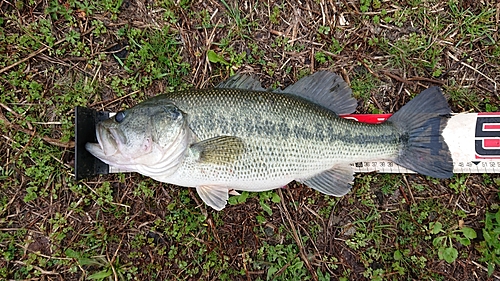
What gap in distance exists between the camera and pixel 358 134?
3068 mm

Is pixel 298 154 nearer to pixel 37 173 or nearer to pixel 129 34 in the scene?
pixel 129 34

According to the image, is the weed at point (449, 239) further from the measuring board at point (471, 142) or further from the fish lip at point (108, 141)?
the fish lip at point (108, 141)

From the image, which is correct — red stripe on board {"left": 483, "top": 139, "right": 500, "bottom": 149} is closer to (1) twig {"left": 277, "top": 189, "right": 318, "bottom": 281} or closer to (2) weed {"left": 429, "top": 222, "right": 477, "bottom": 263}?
(2) weed {"left": 429, "top": 222, "right": 477, "bottom": 263}

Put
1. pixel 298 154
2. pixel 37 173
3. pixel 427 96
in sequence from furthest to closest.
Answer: pixel 37 173, pixel 427 96, pixel 298 154

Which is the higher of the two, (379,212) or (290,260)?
(379,212)

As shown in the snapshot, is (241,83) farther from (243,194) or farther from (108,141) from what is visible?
(108,141)

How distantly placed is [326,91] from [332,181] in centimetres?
79

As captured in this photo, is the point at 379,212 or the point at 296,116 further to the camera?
the point at 379,212

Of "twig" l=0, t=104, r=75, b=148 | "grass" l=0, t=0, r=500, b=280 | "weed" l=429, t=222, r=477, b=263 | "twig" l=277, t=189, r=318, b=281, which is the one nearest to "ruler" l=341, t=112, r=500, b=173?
"grass" l=0, t=0, r=500, b=280

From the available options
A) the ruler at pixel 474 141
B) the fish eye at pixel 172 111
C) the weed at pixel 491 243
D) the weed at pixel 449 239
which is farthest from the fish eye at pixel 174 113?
the weed at pixel 491 243

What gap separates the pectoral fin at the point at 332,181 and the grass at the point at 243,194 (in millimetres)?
314

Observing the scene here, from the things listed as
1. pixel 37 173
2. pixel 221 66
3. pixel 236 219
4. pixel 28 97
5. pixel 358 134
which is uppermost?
pixel 221 66

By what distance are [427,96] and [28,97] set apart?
3.68 meters

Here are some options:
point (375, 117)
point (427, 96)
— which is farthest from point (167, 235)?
point (427, 96)
